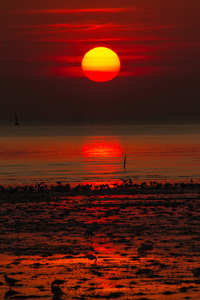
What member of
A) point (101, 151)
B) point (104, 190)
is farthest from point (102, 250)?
point (101, 151)

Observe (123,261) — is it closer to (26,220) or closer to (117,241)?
(117,241)

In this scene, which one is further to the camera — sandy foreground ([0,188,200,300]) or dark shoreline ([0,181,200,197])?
dark shoreline ([0,181,200,197])

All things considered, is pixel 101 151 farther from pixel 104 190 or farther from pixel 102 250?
pixel 102 250

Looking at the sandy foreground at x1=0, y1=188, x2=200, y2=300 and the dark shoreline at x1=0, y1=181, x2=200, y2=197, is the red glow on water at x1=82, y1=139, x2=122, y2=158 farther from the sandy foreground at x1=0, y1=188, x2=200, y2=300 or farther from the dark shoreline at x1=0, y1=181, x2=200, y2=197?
the sandy foreground at x1=0, y1=188, x2=200, y2=300

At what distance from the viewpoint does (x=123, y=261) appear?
16500 millimetres

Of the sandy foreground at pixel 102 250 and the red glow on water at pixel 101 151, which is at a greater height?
the red glow on water at pixel 101 151

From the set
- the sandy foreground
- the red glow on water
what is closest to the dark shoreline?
the sandy foreground

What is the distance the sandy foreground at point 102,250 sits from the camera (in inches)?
546

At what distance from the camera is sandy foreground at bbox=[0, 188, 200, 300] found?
13.9 metres

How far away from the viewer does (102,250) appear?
59.7 feet

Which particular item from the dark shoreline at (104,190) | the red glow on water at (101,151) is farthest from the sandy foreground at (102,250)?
the red glow on water at (101,151)

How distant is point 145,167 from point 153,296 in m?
46.1

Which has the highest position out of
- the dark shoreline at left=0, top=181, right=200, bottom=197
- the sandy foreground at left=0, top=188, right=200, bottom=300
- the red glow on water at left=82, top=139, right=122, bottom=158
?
the red glow on water at left=82, top=139, right=122, bottom=158

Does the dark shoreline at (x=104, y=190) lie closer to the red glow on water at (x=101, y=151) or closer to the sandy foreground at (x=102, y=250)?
A: the sandy foreground at (x=102, y=250)
